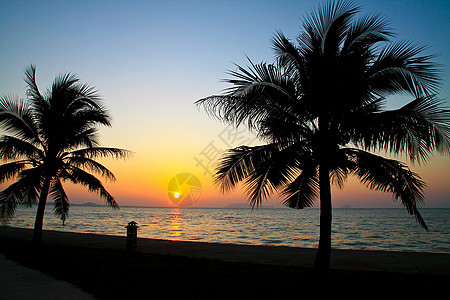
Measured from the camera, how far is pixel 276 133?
291 inches

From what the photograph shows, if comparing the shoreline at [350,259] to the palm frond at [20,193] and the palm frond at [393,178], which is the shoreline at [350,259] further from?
the palm frond at [20,193]

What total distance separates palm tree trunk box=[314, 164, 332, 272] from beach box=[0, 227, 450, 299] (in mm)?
316

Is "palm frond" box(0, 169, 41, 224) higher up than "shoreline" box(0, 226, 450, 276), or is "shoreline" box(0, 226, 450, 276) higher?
"palm frond" box(0, 169, 41, 224)

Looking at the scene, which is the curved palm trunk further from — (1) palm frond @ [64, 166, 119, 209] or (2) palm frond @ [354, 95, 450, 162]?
(1) palm frond @ [64, 166, 119, 209]

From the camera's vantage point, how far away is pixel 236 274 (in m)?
7.81

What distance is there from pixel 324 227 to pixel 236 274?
250 centimetres

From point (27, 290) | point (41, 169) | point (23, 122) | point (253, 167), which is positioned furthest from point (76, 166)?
point (253, 167)

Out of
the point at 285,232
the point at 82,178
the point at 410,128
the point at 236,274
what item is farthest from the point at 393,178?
the point at 285,232

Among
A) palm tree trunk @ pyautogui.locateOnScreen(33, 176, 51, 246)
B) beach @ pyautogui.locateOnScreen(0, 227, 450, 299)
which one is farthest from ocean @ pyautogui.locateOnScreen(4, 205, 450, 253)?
palm tree trunk @ pyautogui.locateOnScreen(33, 176, 51, 246)

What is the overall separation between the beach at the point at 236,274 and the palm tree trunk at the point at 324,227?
316 mm

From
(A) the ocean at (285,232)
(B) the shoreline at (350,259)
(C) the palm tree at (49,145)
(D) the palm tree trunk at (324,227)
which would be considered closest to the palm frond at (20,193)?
(C) the palm tree at (49,145)

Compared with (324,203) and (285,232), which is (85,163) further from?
(285,232)

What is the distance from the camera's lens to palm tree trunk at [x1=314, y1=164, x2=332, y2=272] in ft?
22.9

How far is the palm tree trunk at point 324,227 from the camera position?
22.9ft
